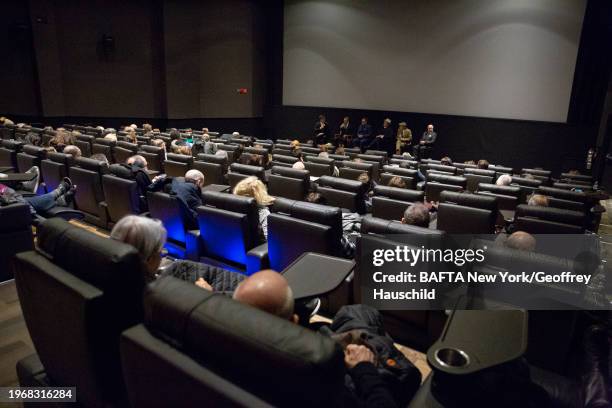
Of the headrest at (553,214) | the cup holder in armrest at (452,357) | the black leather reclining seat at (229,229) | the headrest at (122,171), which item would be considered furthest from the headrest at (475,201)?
the headrest at (122,171)

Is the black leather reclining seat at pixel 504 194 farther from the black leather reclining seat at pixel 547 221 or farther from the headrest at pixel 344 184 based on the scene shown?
the headrest at pixel 344 184

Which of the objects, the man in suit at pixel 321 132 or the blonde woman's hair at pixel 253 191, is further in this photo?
the man in suit at pixel 321 132

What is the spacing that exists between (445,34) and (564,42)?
3.05 metres

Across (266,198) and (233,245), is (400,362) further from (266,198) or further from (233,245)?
(266,198)

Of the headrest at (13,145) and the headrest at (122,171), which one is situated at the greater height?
the headrest at (13,145)

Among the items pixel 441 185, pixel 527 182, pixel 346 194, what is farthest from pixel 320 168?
pixel 527 182

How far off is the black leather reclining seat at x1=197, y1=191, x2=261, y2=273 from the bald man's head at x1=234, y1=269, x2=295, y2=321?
5.75 ft

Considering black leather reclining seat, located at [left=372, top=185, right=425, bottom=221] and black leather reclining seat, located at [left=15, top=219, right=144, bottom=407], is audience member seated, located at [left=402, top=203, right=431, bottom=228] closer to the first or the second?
black leather reclining seat, located at [left=372, top=185, right=425, bottom=221]

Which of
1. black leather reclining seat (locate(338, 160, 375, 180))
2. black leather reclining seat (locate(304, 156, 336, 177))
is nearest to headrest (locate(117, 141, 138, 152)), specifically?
black leather reclining seat (locate(304, 156, 336, 177))

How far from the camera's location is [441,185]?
5.36 meters

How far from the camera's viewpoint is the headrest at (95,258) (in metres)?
1.37

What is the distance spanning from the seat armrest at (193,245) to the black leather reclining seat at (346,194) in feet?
4.95

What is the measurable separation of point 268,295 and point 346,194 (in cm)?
305

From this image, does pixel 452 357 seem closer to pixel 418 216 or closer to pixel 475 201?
pixel 418 216
